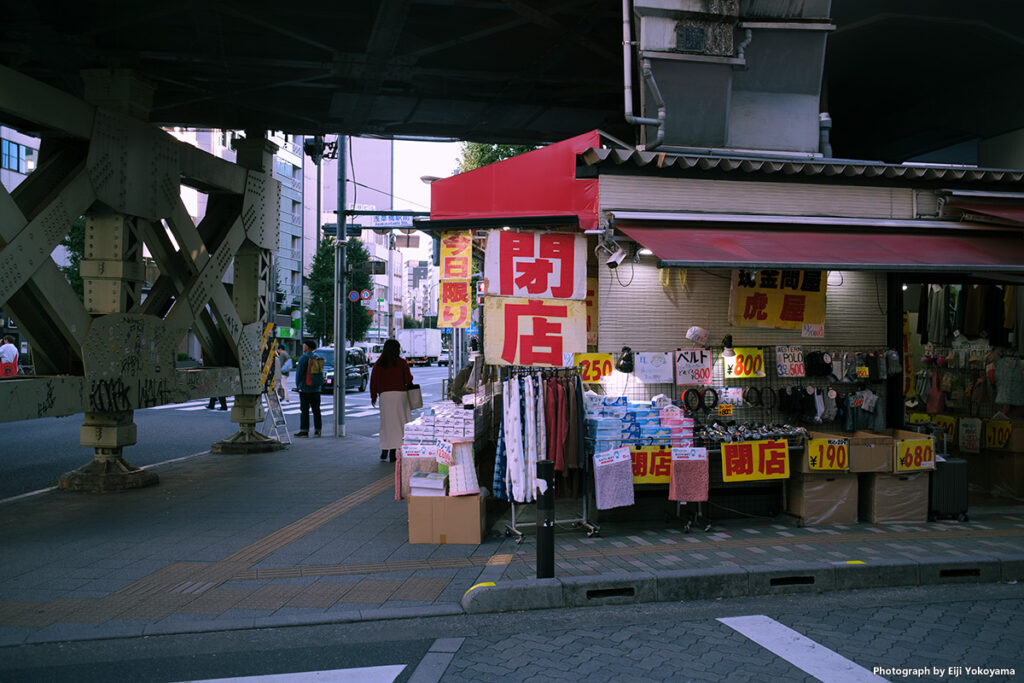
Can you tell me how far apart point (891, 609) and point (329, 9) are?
10474 millimetres

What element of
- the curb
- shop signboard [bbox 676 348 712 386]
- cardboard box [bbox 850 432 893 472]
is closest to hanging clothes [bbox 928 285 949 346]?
cardboard box [bbox 850 432 893 472]

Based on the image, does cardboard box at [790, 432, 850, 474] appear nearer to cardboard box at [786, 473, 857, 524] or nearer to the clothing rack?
cardboard box at [786, 473, 857, 524]

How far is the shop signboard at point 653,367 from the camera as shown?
8539 mm

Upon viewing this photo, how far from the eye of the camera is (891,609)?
5.87 m

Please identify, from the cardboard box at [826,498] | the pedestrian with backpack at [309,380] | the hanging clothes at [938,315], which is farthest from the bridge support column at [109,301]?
the hanging clothes at [938,315]

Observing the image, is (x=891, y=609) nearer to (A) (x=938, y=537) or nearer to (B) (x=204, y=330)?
(A) (x=938, y=537)

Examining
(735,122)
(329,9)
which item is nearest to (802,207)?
(735,122)

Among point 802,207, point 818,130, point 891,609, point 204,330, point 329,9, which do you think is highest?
point 329,9

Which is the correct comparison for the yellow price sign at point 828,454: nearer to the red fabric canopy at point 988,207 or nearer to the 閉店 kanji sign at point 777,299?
the 閉店 kanji sign at point 777,299

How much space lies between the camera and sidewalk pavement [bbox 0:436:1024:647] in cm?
568

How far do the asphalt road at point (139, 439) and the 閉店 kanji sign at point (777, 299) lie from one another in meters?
9.87

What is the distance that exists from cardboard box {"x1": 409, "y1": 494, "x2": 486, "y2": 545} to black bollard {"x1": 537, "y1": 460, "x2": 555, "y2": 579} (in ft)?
5.15

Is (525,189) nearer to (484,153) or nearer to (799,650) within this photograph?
(799,650)

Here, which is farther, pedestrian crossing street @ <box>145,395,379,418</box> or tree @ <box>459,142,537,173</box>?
tree @ <box>459,142,537,173</box>
